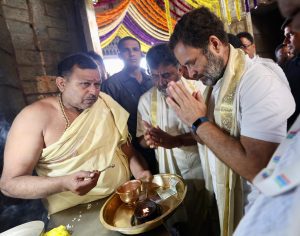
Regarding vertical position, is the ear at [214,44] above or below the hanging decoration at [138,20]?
below

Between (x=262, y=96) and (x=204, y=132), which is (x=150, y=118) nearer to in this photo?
(x=204, y=132)

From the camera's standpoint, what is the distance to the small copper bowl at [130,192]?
175cm

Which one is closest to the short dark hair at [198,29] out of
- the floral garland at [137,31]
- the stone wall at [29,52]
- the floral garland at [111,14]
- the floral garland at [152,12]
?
the stone wall at [29,52]

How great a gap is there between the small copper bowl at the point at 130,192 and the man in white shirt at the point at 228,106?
59cm

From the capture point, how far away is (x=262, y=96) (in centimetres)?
130

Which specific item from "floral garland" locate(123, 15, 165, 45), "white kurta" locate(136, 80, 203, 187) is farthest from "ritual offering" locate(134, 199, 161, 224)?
"floral garland" locate(123, 15, 165, 45)

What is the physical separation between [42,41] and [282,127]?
2968mm

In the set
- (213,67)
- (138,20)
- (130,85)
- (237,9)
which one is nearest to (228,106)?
(213,67)

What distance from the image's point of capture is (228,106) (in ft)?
5.12

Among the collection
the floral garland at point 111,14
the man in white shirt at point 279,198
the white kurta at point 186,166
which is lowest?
the white kurta at point 186,166

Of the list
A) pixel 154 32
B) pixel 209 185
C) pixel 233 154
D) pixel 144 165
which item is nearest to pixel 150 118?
pixel 144 165

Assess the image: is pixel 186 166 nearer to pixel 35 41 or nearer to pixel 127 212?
pixel 127 212

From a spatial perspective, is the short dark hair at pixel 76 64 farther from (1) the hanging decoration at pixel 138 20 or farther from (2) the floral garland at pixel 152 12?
(2) the floral garland at pixel 152 12

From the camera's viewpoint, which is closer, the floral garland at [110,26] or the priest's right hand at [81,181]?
the priest's right hand at [81,181]
